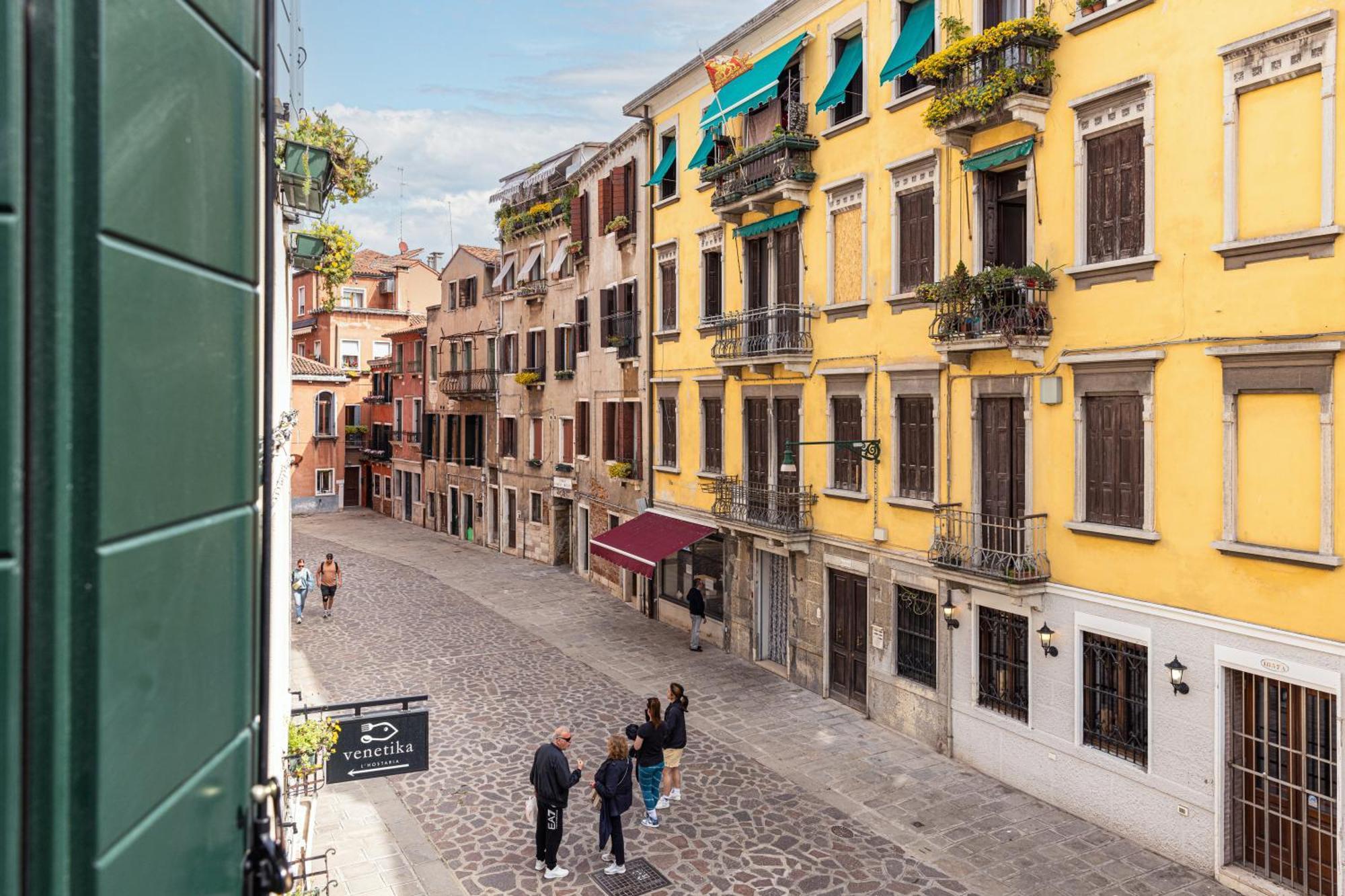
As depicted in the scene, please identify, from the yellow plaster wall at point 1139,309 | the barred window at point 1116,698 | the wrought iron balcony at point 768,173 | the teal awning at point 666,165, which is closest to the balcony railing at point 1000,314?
the yellow plaster wall at point 1139,309

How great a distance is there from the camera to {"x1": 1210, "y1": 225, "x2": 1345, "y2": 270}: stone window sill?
34.7 feet

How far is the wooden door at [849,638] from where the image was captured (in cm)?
1856

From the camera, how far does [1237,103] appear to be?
11586 mm

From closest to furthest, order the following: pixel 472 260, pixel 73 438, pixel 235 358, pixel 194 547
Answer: pixel 73 438
pixel 194 547
pixel 235 358
pixel 472 260

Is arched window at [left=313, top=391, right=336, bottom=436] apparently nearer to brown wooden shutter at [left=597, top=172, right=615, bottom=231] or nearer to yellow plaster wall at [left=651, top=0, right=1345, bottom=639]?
brown wooden shutter at [left=597, top=172, right=615, bottom=231]

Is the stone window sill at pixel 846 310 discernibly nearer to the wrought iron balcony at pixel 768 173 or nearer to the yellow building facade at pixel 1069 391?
the yellow building facade at pixel 1069 391

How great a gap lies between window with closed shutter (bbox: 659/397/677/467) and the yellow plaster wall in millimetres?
6883

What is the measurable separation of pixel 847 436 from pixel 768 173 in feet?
20.3

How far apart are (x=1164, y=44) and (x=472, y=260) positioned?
109 feet

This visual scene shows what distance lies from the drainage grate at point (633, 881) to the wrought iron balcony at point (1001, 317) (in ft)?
30.2

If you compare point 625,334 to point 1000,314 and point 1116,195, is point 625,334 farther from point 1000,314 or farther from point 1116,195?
point 1116,195

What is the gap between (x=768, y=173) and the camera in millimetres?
20219

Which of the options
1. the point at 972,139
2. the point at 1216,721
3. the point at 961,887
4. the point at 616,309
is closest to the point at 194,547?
the point at 961,887

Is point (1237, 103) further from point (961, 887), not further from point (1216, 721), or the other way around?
point (961, 887)
